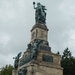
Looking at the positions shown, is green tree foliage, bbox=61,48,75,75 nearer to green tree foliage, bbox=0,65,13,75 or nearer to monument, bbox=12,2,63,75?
green tree foliage, bbox=0,65,13,75

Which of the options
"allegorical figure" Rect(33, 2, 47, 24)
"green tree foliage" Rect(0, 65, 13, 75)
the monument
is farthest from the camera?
"green tree foliage" Rect(0, 65, 13, 75)

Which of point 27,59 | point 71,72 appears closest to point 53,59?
point 27,59

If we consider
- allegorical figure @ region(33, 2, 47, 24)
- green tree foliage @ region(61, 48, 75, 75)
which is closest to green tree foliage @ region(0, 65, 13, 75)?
green tree foliage @ region(61, 48, 75, 75)

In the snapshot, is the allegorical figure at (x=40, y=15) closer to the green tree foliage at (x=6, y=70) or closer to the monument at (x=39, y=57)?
the monument at (x=39, y=57)

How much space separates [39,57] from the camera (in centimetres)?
2162

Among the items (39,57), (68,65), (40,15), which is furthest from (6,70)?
(39,57)

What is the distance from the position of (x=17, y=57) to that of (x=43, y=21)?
5.28 m

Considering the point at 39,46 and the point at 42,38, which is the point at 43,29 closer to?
the point at 42,38

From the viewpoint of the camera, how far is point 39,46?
22.6 meters

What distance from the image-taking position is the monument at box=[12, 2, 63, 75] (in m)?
21.0

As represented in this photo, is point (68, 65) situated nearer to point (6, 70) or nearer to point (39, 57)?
point (6, 70)

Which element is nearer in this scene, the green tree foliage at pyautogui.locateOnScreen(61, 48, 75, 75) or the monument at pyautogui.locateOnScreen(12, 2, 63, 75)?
the monument at pyautogui.locateOnScreen(12, 2, 63, 75)

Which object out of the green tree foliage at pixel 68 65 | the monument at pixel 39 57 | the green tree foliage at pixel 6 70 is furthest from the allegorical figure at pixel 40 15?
the green tree foliage at pixel 6 70

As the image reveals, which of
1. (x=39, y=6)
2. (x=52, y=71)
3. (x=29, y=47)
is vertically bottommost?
(x=52, y=71)
